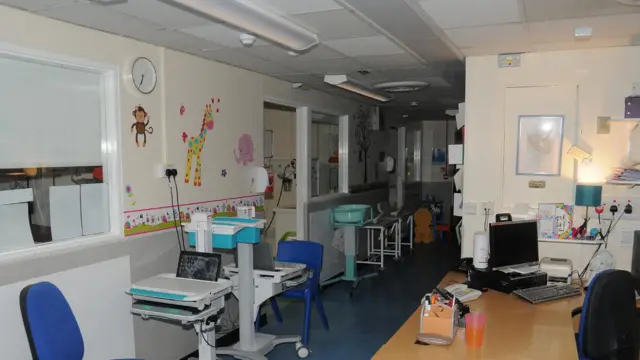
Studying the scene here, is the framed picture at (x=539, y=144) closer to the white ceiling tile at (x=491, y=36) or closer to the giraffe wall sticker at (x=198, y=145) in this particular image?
the white ceiling tile at (x=491, y=36)

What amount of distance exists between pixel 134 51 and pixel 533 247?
3.24 meters

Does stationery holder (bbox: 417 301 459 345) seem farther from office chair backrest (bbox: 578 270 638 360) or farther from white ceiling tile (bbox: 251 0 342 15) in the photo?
white ceiling tile (bbox: 251 0 342 15)

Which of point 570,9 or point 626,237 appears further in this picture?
point 626,237

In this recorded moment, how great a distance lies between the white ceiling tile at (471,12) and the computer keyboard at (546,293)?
1755 millimetres

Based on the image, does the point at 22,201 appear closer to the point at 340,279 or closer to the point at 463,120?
the point at 463,120

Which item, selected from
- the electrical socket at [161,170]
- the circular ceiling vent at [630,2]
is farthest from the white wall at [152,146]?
the circular ceiling vent at [630,2]

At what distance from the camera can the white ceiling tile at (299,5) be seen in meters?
2.66

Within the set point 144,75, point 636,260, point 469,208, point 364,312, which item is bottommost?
point 364,312

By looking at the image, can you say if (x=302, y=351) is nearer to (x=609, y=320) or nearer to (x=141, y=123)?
(x=141, y=123)

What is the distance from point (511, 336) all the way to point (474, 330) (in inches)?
12.8

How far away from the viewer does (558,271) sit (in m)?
3.65

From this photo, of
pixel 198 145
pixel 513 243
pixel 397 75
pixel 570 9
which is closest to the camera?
pixel 570 9

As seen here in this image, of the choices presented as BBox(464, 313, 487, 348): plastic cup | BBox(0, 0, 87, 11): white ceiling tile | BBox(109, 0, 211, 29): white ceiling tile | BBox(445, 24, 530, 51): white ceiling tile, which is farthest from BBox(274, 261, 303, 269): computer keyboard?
BBox(0, 0, 87, 11): white ceiling tile

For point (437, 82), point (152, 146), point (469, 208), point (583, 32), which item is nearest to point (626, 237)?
point (469, 208)
